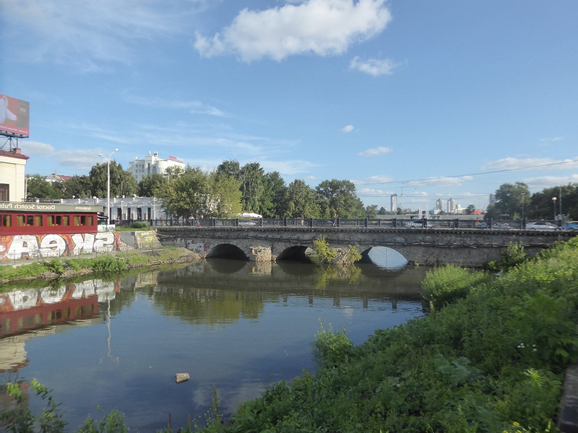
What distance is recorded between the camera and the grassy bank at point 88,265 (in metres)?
31.3

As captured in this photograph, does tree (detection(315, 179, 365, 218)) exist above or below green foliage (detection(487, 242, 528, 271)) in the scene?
above

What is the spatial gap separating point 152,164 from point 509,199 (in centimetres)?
14594

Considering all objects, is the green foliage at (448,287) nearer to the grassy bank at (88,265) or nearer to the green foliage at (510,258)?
the green foliage at (510,258)

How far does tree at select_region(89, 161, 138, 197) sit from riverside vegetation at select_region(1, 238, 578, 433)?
84.1 m

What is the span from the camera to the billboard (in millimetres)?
49625

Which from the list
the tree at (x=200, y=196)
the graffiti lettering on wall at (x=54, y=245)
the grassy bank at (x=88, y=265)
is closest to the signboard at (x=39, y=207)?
the graffiti lettering on wall at (x=54, y=245)

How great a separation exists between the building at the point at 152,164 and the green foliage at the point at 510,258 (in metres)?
149

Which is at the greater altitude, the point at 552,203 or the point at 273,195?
the point at 273,195

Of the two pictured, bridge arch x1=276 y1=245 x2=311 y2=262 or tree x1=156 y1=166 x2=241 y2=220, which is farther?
tree x1=156 y1=166 x2=241 y2=220

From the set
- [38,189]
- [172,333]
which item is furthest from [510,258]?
[38,189]

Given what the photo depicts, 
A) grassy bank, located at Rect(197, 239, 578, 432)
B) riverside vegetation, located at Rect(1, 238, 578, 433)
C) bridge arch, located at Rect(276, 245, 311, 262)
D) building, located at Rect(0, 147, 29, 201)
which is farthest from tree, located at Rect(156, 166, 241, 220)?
grassy bank, located at Rect(197, 239, 578, 432)

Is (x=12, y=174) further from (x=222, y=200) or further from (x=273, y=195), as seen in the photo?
(x=273, y=195)

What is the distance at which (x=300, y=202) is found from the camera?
83812 mm

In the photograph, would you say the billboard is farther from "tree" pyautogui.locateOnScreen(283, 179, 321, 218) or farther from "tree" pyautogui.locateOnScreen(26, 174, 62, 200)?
"tree" pyautogui.locateOnScreen(283, 179, 321, 218)
